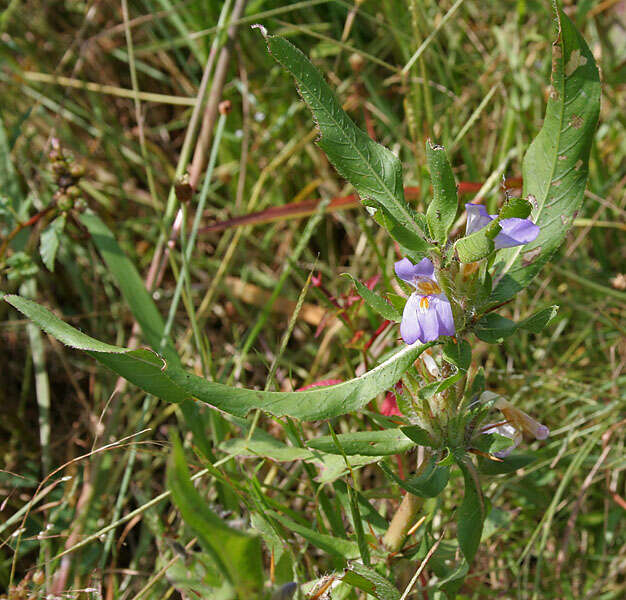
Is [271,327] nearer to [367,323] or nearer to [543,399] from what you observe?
[367,323]

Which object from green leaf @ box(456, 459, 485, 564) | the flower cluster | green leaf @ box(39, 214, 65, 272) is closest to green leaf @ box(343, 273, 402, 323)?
the flower cluster

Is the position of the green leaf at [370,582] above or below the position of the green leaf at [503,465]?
above

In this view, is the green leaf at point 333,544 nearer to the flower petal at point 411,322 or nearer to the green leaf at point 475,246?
the flower petal at point 411,322

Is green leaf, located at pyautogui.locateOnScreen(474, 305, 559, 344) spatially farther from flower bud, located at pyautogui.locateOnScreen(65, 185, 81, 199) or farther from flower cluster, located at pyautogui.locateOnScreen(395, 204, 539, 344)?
flower bud, located at pyautogui.locateOnScreen(65, 185, 81, 199)

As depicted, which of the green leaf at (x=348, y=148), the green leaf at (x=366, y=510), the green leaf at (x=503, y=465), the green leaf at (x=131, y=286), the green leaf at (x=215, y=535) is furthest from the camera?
the green leaf at (x=131, y=286)

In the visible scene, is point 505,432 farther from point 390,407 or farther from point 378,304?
point 378,304

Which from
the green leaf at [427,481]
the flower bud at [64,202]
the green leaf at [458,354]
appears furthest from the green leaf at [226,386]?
the flower bud at [64,202]

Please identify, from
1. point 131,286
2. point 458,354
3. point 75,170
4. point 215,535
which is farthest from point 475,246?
point 75,170
